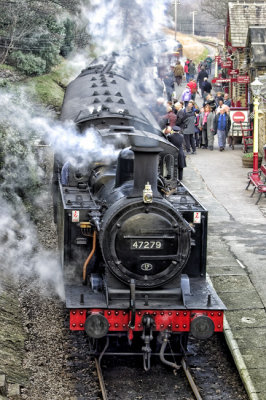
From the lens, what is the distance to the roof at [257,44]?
22.9 meters

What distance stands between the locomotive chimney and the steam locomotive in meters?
0.01

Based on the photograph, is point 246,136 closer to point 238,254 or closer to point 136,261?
point 238,254

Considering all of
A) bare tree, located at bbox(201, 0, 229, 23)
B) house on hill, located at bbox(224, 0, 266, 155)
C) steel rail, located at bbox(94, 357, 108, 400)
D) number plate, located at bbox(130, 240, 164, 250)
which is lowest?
steel rail, located at bbox(94, 357, 108, 400)

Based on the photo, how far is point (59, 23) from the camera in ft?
79.6

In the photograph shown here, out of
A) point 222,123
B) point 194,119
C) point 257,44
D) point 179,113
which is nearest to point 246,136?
point 222,123

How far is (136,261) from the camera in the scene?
7.98 metres

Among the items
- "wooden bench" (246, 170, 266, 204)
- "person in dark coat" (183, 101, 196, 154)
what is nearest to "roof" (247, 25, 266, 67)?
"person in dark coat" (183, 101, 196, 154)

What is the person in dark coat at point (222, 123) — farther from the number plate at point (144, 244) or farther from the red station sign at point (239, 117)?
the number plate at point (144, 244)

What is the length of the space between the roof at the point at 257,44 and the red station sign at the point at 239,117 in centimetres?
206

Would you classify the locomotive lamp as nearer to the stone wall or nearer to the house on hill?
the stone wall

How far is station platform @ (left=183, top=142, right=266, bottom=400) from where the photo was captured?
8.51 meters

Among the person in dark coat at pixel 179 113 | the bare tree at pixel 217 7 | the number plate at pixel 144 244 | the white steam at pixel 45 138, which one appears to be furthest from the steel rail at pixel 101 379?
the bare tree at pixel 217 7

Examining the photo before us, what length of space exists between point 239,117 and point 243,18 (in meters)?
6.60

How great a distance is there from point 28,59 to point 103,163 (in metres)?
15.3
